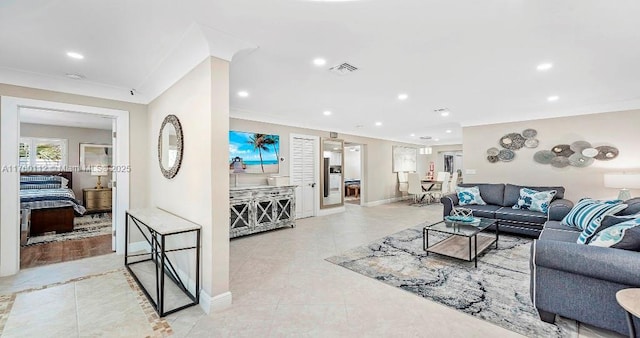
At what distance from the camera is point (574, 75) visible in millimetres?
3291

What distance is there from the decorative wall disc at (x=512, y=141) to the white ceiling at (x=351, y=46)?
52.2 inches

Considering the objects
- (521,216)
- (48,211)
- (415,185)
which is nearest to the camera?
(521,216)

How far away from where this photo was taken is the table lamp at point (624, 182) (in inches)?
158

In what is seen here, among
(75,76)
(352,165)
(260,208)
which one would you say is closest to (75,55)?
(75,76)

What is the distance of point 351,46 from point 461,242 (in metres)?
2.97

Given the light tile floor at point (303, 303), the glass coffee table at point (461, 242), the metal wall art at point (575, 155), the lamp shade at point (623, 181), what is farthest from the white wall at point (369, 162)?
the lamp shade at point (623, 181)

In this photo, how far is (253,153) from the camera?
534 centimetres

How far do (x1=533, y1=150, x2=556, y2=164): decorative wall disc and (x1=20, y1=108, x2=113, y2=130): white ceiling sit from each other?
8.38 metres

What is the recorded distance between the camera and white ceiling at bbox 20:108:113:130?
5.21 metres

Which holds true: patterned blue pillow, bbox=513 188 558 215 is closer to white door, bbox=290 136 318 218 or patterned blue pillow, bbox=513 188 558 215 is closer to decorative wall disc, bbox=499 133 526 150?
decorative wall disc, bbox=499 133 526 150

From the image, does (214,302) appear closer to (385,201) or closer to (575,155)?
(575,155)

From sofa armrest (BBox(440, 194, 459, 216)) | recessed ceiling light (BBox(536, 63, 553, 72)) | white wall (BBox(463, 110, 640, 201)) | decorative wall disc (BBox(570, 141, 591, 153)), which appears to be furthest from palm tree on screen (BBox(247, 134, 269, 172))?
decorative wall disc (BBox(570, 141, 591, 153))

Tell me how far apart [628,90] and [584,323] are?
154 inches

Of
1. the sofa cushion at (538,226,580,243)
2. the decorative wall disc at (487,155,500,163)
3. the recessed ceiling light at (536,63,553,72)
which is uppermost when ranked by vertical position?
the recessed ceiling light at (536,63,553,72)
